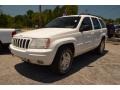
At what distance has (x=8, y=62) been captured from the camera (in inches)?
278

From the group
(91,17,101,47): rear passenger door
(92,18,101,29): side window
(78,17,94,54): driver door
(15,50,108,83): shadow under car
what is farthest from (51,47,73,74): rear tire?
(92,18,101,29): side window

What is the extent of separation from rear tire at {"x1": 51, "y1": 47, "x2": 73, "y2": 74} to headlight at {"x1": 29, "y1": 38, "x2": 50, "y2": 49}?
1.44ft

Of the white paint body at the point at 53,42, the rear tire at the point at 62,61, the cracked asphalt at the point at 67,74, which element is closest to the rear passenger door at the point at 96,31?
the white paint body at the point at 53,42

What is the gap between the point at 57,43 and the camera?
16.6ft

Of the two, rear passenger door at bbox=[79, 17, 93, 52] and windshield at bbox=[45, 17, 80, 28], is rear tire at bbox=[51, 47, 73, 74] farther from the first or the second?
windshield at bbox=[45, 17, 80, 28]

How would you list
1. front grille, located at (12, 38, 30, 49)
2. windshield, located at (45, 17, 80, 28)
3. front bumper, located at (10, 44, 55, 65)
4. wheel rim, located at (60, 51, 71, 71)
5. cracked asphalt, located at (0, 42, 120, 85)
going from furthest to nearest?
windshield, located at (45, 17, 80, 28)
wheel rim, located at (60, 51, 71, 71)
front grille, located at (12, 38, 30, 49)
cracked asphalt, located at (0, 42, 120, 85)
front bumper, located at (10, 44, 55, 65)

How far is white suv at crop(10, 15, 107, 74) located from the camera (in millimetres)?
4938

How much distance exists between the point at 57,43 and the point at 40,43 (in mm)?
448

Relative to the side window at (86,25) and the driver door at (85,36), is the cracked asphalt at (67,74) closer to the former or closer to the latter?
the driver door at (85,36)

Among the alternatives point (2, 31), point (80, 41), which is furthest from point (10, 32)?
point (80, 41)

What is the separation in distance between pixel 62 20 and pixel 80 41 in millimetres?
1126

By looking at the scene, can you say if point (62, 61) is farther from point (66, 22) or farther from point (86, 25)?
point (86, 25)

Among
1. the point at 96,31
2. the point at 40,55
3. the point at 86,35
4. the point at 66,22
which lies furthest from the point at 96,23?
the point at 40,55

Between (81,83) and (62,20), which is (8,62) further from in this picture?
(81,83)
